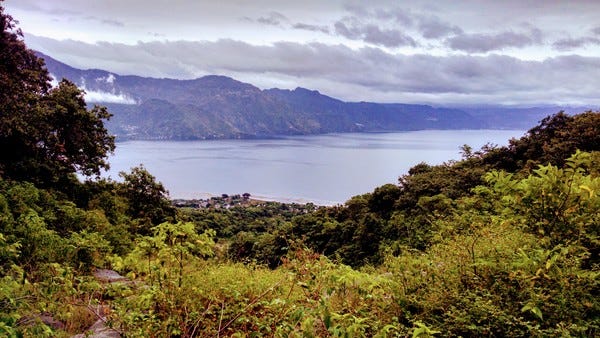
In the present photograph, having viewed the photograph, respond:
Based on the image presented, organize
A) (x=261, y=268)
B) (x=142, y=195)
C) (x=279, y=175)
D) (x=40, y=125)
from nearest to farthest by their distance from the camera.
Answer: (x=261, y=268) < (x=40, y=125) < (x=142, y=195) < (x=279, y=175)

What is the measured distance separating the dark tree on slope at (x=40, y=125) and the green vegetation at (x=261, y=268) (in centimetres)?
6

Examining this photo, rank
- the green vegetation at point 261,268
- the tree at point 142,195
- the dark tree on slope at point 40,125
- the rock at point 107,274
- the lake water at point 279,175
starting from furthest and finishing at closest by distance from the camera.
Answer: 1. the lake water at point 279,175
2. the tree at point 142,195
3. the dark tree on slope at point 40,125
4. the rock at point 107,274
5. the green vegetation at point 261,268

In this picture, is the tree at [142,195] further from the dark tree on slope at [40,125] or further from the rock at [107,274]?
the rock at [107,274]

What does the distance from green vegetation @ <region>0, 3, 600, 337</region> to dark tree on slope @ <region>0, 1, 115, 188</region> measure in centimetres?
6

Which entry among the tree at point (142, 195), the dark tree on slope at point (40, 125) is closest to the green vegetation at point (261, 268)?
the dark tree on slope at point (40, 125)

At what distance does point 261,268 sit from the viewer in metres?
8.05

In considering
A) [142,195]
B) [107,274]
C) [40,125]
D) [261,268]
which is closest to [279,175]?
[142,195]

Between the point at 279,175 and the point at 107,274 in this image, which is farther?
the point at 279,175

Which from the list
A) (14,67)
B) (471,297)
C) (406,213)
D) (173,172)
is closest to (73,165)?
(14,67)

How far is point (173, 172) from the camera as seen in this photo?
106 meters

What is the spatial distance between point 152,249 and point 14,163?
11.4 m

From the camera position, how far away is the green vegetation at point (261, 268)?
11.4 ft

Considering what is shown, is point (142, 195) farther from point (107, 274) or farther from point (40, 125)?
point (107, 274)

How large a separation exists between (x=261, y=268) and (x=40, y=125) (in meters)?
10.3
